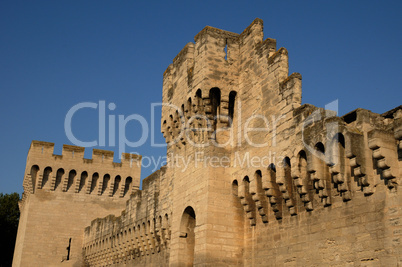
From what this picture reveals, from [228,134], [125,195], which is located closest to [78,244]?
[125,195]

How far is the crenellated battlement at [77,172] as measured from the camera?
87.8 ft

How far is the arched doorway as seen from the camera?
13719 millimetres

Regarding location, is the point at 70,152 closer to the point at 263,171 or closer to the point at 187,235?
the point at 187,235

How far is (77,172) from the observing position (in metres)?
27.2

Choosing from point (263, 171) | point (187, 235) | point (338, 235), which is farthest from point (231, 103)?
point (338, 235)

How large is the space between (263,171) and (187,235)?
12.2 feet

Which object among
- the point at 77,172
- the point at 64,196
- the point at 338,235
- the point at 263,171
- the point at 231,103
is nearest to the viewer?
the point at 338,235

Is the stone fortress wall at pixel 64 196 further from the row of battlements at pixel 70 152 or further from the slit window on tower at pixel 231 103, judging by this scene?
the slit window on tower at pixel 231 103

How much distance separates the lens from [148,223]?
1748cm

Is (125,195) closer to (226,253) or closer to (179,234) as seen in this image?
(179,234)

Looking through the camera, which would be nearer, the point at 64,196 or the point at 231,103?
the point at 231,103

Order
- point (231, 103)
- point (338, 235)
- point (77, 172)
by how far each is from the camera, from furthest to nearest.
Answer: point (77, 172), point (231, 103), point (338, 235)

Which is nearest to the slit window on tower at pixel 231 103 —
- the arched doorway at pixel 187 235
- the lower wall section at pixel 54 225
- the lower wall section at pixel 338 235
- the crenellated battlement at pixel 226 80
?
the crenellated battlement at pixel 226 80

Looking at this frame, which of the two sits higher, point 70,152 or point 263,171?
point 70,152
